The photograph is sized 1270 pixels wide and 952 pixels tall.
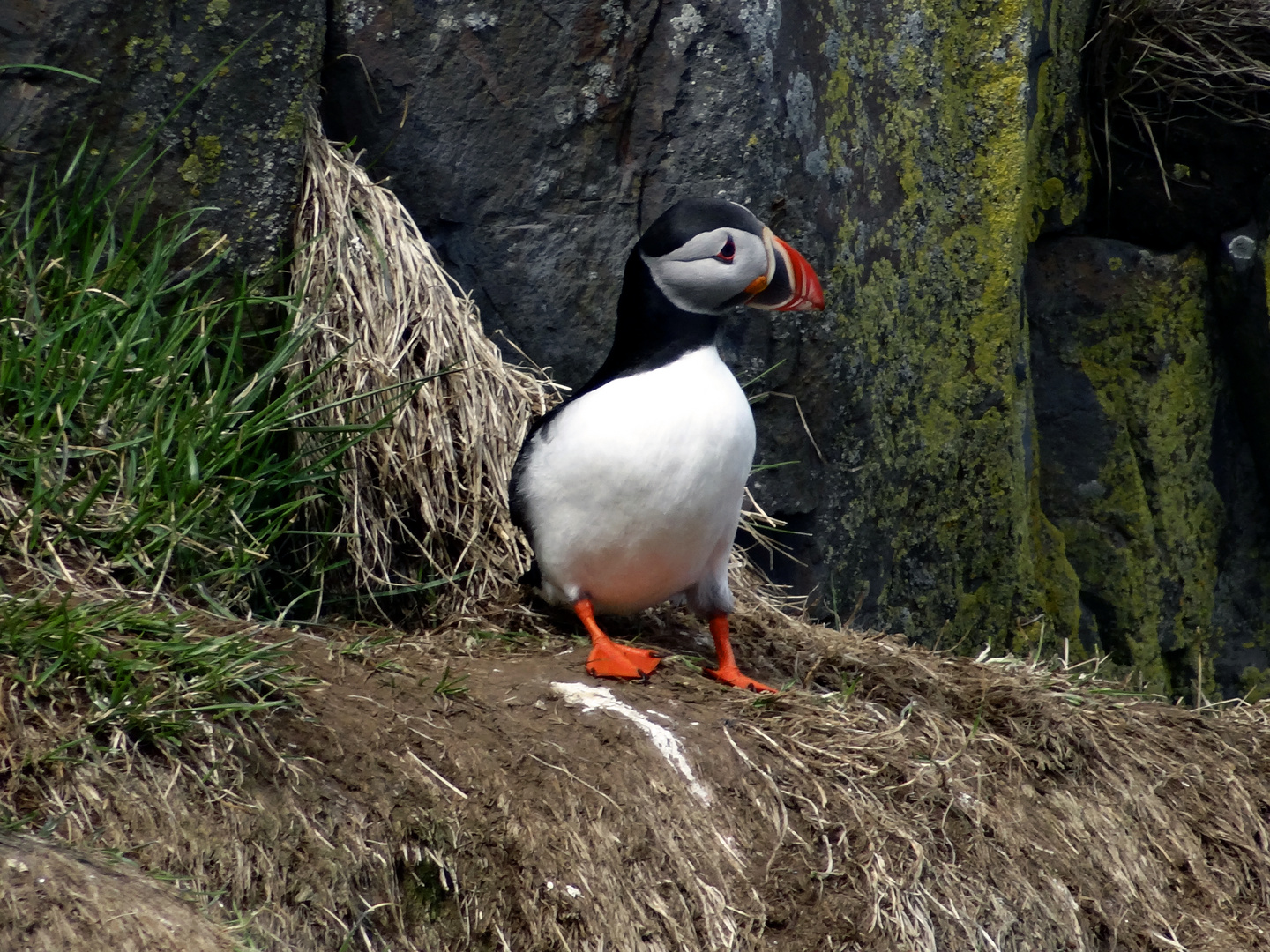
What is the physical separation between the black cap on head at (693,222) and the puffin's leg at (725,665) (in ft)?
3.23

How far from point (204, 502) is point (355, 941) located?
1204mm

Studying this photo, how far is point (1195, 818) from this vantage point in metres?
3.41

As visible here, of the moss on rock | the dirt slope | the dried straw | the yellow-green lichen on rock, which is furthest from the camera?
the moss on rock

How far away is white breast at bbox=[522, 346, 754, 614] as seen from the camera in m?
3.21

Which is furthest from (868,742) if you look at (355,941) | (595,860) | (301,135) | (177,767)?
(301,135)

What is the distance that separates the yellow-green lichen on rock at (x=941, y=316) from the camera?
4.50m

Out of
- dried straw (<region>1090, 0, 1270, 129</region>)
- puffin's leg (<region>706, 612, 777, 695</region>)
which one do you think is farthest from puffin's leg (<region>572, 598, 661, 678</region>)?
dried straw (<region>1090, 0, 1270, 129</region>)

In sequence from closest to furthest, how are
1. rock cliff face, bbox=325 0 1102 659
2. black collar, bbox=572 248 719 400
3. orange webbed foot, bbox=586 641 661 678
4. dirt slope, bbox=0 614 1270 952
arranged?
1. dirt slope, bbox=0 614 1270 952
2. orange webbed foot, bbox=586 641 661 678
3. black collar, bbox=572 248 719 400
4. rock cliff face, bbox=325 0 1102 659

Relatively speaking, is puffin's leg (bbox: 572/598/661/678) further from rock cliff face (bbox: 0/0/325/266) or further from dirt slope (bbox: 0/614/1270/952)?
rock cliff face (bbox: 0/0/325/266)

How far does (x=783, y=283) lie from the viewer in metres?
3.36

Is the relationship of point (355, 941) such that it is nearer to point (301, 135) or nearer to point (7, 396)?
point (7, 396)

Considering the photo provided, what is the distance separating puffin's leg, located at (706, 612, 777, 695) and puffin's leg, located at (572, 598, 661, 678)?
6.2 inches

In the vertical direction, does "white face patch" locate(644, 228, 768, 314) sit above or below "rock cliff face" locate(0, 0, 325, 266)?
below

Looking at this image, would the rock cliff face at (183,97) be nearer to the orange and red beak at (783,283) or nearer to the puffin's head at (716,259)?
the puffin's head at (716,259)
